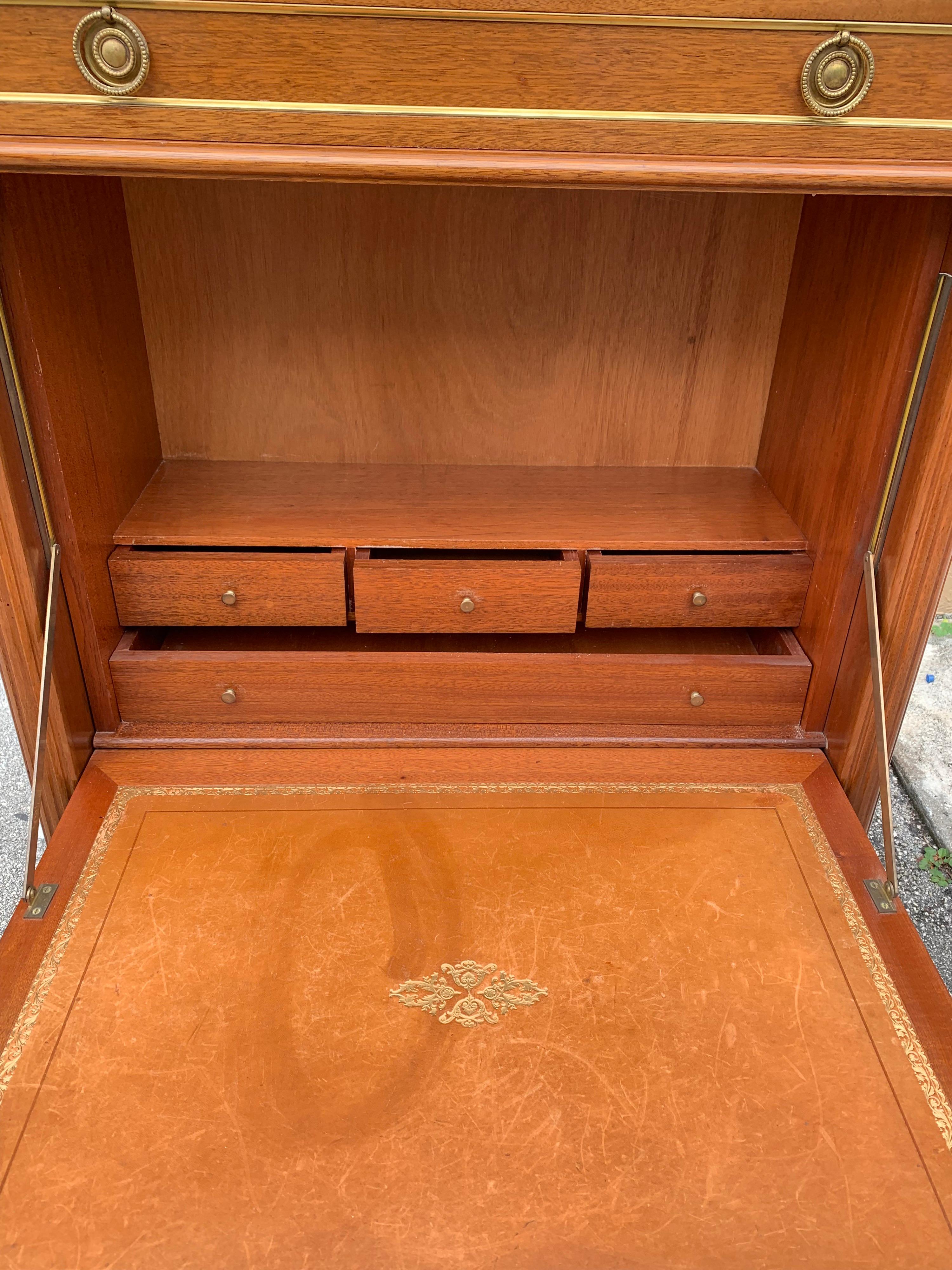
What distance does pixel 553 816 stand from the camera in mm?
1218

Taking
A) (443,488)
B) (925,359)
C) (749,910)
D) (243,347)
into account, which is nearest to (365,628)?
Answer: (443,488)

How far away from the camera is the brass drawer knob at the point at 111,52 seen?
0.82 m

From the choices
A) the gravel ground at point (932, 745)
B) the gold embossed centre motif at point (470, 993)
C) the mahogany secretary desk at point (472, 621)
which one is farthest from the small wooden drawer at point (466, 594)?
the gravel ground at point (932, 745)

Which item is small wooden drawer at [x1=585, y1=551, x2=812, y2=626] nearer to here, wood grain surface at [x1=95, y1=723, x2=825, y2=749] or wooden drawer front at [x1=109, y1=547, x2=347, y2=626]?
wood grain surface at [x1=95, y1=723, x2=825, y2=749]

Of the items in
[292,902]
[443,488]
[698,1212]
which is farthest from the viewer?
[443,488]

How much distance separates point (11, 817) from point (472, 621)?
2.94 feet

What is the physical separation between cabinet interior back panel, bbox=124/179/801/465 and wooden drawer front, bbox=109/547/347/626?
A: 1.10 ft

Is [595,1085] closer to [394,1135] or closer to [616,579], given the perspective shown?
[394,1135]

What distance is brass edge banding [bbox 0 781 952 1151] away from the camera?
3.02ft

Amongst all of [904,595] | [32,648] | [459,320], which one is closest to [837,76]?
[904,595]

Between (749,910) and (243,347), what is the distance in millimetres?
1116

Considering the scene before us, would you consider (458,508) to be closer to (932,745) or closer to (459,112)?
(459,112)

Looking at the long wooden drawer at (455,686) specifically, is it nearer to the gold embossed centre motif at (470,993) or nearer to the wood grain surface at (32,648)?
the wood grain surface at (32,648)

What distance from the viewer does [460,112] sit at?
2.88ft
